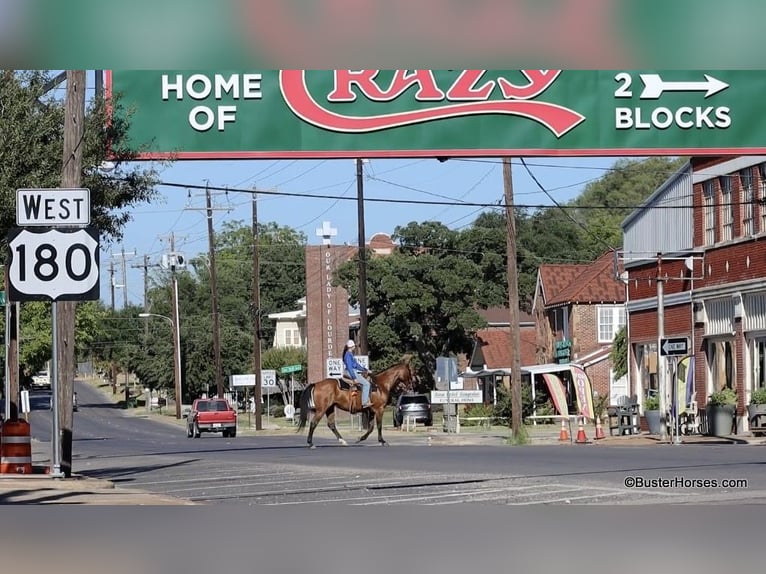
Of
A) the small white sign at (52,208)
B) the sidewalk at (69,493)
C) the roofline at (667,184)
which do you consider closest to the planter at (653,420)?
the roofline at (667,184)

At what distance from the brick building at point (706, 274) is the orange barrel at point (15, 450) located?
70.9ft

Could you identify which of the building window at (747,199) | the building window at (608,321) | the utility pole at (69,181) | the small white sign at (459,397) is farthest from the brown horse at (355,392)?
the building window at (608,321)

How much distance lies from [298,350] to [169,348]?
10.2 m

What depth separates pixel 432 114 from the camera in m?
15.6

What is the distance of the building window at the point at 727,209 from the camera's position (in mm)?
42312

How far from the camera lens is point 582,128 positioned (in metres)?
15.6

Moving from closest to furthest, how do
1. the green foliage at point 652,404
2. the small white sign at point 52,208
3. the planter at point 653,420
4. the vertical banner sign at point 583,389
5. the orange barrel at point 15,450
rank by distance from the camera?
the small white sign at point 52,208 < the orange barrel at point 15,450 < the planter at point 653,420 < the vertical banner sign at point 583,389 < the green foliage at point 652,404

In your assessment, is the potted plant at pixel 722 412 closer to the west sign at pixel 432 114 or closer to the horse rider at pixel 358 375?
the horse rider at pixel 358 375

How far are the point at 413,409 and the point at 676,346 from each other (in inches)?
1154

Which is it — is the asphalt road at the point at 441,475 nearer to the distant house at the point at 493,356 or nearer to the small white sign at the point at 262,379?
the small white sign at the point at 262,379

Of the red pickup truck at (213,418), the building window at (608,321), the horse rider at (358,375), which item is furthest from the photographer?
the building window at (608,321)

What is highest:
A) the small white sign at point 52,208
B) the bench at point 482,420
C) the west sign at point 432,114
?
the west sign at point 432,114

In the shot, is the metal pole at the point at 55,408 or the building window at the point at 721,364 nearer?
the metal pole at the point at 55,408

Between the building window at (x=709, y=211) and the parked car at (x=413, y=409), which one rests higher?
the building window at (x=709, y=211)
